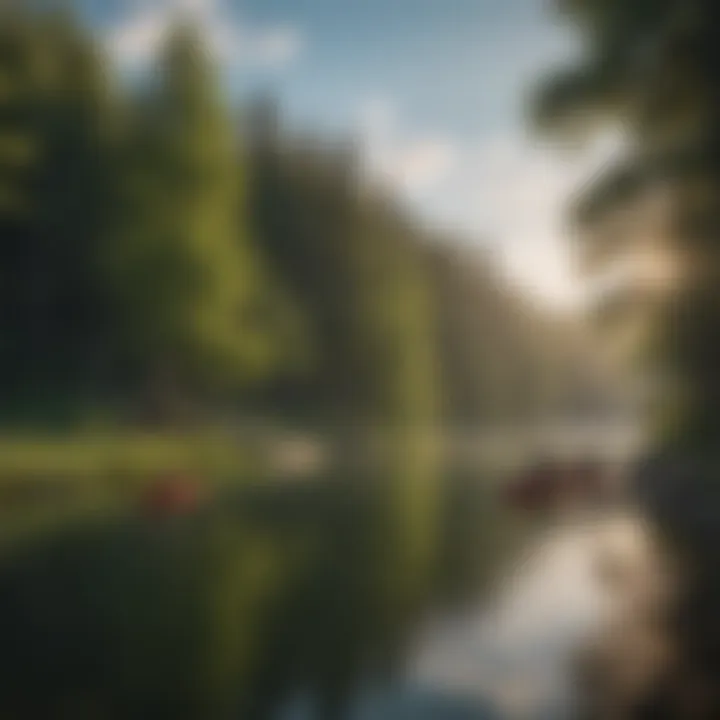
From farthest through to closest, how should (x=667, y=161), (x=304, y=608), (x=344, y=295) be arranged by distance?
1. (x=344, y=295)
2. (x=667, y=161)
3. (x=304, y=608)

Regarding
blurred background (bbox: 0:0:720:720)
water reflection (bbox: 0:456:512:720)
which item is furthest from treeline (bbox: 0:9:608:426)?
water reflection (bbox: 0:456:512:720)

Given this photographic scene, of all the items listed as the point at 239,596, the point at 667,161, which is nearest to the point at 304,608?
the point at 239,596

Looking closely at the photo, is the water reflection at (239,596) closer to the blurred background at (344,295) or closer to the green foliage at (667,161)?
the blurred background at (344,295)

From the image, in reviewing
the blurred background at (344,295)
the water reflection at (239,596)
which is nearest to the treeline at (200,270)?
the blurred background at (344,295)

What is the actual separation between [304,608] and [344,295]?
0.70 metres

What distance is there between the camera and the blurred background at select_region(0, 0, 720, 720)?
1.87 meters

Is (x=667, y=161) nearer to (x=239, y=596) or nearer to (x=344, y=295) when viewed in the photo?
(x=344, y=295)

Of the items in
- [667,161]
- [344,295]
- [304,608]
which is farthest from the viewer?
[344,295]

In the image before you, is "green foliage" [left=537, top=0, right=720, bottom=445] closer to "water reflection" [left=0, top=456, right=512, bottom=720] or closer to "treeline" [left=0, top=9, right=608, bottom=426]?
"treeline" [left=0, top=9, right=608, bottom=426]

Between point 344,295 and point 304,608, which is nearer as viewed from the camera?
point 304,608

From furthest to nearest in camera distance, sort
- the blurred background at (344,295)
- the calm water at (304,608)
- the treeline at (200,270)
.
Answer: the treeline at (200,270), the blurred background at (344,295), the calm water at (304,608)

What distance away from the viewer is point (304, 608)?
1795 mm

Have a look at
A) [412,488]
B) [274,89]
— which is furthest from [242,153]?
[412,488]

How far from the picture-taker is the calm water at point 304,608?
5.30 feet
